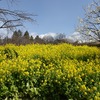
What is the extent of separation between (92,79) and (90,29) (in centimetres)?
2323

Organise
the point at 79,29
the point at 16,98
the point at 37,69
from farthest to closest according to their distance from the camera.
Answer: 1. the point at 79,29
2. the point at 37,69
3. the point at 16,98

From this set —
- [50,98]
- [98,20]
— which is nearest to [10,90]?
[50,98]

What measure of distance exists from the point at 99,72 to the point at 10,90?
1.43 meters

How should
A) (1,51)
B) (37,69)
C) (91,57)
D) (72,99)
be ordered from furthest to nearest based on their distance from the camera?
(1,51) < (91,57) < (37,69) < (72,99)

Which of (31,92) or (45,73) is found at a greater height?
(45,73)

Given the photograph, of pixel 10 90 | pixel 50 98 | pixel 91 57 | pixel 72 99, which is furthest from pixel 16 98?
pixel 91 57

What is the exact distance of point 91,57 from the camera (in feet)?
23.5

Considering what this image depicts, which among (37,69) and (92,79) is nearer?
(92,79)

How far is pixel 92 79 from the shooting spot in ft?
14.0

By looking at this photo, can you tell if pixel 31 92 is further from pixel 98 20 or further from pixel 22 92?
pixel 98 20

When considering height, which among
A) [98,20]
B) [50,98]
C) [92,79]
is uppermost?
[98,20]

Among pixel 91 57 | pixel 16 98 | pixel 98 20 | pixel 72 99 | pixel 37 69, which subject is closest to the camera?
pixel 72 99

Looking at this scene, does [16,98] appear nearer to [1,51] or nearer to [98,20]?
[1,51]

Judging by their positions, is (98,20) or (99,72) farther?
(98,20)
